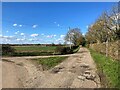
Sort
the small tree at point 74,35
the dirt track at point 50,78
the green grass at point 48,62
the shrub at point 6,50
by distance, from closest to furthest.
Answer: the dirt track at point 50,78 < the green grass at point 48,62 < the shrub at point 6,50 < the small tree at point 74,35

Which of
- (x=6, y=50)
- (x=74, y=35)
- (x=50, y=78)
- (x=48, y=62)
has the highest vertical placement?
(x=74, y=35)

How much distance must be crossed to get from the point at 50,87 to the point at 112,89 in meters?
2.89

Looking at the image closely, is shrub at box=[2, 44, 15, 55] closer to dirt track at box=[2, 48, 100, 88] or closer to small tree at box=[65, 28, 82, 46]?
dirt track at box=[2, 48, 100, 88]

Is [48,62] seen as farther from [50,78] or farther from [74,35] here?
[74,35]

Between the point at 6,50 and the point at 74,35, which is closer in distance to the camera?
the point at 6,50

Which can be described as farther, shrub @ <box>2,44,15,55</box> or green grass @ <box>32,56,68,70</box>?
shrub @ <box>2,44,15,55</box>

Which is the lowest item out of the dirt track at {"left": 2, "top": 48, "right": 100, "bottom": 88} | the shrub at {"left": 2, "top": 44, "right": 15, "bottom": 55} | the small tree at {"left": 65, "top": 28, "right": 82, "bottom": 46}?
the dirt track at {"left": 2, "top": 48, "right": 100, "bottom": 88}

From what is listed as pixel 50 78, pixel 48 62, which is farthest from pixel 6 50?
pixel 50 78

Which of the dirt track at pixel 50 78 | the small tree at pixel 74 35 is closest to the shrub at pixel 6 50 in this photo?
the dirt track at pixel 50 78

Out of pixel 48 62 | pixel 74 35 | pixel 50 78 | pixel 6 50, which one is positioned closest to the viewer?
pixel 50 78

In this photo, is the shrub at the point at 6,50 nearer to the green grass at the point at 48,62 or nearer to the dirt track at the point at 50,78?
the green grass at the point at 48,62

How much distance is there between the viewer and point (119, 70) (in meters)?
11.8

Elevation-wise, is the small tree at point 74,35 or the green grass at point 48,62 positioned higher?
the small tree at point 74,35

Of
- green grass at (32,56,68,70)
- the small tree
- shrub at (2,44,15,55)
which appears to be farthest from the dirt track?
the small tree
